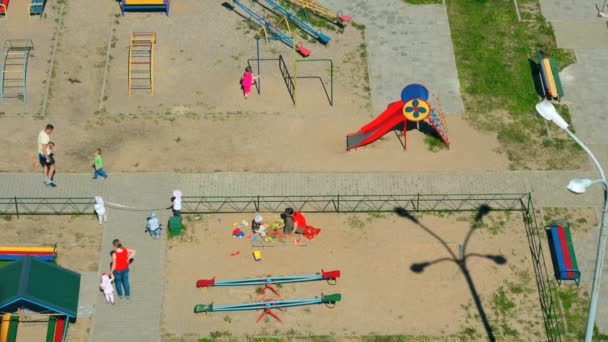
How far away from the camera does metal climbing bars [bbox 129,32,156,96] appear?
4338cm

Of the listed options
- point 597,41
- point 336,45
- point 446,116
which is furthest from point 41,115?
point 597,41

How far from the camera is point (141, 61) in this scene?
1741 inches

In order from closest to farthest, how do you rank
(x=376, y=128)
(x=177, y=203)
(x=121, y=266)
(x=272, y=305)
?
→ (x=121, y=266) → (x=272, y=305) → (x=177, y=203) → (x=376, y=128)

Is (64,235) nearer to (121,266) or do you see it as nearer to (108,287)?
(108,287)

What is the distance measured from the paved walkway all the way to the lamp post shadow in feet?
19.0

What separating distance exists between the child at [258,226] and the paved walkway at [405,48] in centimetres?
800

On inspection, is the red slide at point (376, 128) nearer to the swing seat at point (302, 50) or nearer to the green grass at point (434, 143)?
the green grass at point (434, 143)

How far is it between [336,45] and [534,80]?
878cm

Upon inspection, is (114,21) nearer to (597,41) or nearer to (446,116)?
(446,116)

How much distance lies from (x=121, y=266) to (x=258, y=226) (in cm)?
543

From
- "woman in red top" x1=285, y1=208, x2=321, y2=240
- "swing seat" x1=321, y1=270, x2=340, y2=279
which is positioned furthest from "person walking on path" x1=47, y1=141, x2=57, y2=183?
"swing seat" x1=321, y1=270, x2=340, y2=279

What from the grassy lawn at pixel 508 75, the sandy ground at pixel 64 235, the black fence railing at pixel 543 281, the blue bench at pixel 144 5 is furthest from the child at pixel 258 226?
the blue bench at pixel 144 5

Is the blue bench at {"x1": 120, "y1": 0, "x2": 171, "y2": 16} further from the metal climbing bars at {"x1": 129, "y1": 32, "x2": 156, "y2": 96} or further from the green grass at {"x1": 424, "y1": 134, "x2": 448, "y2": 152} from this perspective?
the green grass at {"x1": 424, "y1": 134, "x2": 448, "y2": 152}

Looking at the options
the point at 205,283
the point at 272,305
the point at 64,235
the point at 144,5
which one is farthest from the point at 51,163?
the point at 272,305
